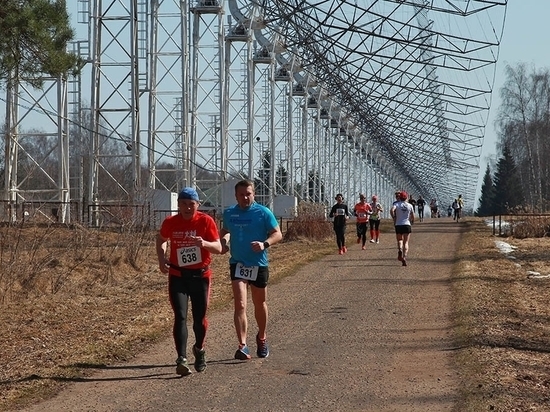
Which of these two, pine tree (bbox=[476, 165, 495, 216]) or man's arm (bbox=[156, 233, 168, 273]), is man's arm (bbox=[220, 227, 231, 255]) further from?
pine tree (bbox=[476, 165, 495, 216])

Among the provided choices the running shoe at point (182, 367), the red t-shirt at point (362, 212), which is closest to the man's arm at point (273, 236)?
the running shoe at point (182, 367)

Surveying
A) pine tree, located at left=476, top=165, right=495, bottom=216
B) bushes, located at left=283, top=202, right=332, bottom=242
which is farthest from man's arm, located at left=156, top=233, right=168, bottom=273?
pine tree, located at left=476, top=165, right=495, bottom=216

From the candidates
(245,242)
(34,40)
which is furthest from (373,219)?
(245,242)

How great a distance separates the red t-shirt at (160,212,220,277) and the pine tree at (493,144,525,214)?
322 ft

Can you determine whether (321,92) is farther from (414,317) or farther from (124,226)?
(414,317)

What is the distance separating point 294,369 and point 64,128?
87.5ft

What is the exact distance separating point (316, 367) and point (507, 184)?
105 metres

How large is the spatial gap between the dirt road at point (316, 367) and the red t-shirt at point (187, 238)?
3.20 feet

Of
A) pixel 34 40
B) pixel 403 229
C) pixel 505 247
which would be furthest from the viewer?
pixel 505 247

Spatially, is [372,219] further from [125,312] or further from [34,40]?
[34,40]

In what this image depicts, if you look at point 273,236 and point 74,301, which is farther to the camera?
point 74,301

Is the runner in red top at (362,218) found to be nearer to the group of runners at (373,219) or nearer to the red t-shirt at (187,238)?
the group of runners at (373,219)

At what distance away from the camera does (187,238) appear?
9.62m

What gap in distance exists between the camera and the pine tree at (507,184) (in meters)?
108
